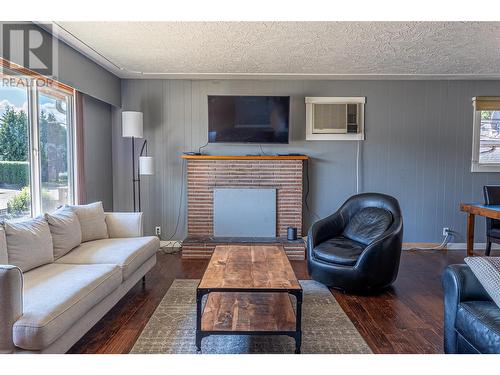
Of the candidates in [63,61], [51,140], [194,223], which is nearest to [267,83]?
[194,223]

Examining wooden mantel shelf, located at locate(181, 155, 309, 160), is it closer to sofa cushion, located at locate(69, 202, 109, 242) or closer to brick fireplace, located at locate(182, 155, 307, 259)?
brick fireplace, located at locate(182, 155, 307, 259)

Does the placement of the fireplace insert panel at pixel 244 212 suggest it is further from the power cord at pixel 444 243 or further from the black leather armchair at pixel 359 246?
the power cord at pixel 444 243

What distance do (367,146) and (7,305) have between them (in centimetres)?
431

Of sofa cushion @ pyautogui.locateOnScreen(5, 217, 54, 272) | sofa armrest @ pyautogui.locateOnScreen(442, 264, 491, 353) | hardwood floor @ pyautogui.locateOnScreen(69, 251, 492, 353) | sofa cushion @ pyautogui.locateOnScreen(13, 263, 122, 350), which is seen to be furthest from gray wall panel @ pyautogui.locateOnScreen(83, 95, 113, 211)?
sofa armrest @ pyautogui.locateOnScreen(442, 264, 491, 353)

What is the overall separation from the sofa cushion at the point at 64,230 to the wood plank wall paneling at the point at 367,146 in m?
1.78

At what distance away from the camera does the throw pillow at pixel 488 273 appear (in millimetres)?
1526

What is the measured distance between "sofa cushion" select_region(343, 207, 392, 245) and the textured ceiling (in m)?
1.71

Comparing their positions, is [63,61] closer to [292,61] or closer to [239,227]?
[292,61]

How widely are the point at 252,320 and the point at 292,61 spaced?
9.53 feet

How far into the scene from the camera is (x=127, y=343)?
80.7 inches

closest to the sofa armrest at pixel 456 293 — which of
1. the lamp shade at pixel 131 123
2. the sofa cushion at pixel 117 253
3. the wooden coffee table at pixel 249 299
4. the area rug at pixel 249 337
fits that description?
the area rug at pixel 249 337

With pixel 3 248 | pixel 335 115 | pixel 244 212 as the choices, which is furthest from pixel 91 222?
pixel 335 115

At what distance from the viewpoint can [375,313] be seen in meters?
2.54

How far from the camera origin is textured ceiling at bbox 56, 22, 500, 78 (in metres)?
2.73
